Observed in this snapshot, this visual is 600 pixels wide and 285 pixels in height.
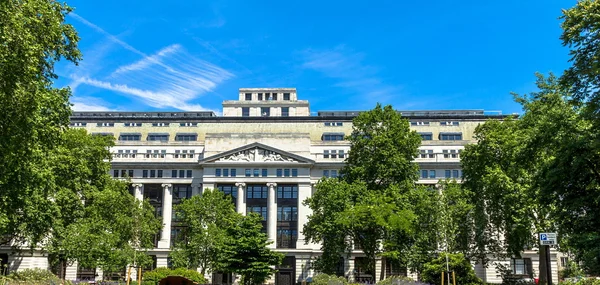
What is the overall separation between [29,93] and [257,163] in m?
57.6

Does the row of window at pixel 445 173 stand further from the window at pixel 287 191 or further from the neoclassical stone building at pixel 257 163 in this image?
the window at pixel 287 191

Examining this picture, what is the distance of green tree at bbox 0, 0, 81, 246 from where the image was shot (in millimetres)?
24734

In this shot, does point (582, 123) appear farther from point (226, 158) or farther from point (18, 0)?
point (226, 158)

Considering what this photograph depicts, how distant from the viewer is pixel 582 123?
3397 centimetres

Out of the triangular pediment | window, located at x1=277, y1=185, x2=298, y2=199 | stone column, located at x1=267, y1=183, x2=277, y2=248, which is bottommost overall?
stone column, located at x1=267, y1=183, x2=277, y2=248

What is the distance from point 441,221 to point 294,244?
1510 inches

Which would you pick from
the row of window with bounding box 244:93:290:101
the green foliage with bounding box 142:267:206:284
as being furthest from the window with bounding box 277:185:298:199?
the green foliage with bounding box 142:267:206:284

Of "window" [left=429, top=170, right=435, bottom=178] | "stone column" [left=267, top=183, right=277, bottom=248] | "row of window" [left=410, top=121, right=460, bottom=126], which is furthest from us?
"row of window" [left=410, top=121, right=460, bottom=126]

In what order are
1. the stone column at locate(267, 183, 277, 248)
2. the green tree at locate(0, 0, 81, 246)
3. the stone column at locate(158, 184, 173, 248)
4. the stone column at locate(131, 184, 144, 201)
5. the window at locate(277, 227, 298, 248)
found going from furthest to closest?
the stone column at locate(131, 184, 144, 201)
the stone column at locate(158, 184, 173, 248)
the window at locate(277, 227, 298, 248)
the stone column at locate(267, 183, 277, 248)
the green tree at locate(0, 0, 81, 246)

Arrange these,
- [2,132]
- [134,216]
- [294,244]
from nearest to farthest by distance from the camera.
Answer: [2,132]
[134,216]
[294,244]

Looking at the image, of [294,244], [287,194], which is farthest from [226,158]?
[294,244]

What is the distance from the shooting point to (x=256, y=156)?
3302 inches

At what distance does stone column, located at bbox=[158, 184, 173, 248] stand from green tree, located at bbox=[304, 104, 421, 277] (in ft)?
102

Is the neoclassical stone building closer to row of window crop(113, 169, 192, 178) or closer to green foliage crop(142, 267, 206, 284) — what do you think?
row of window crop(113, 169, 192, 178)
